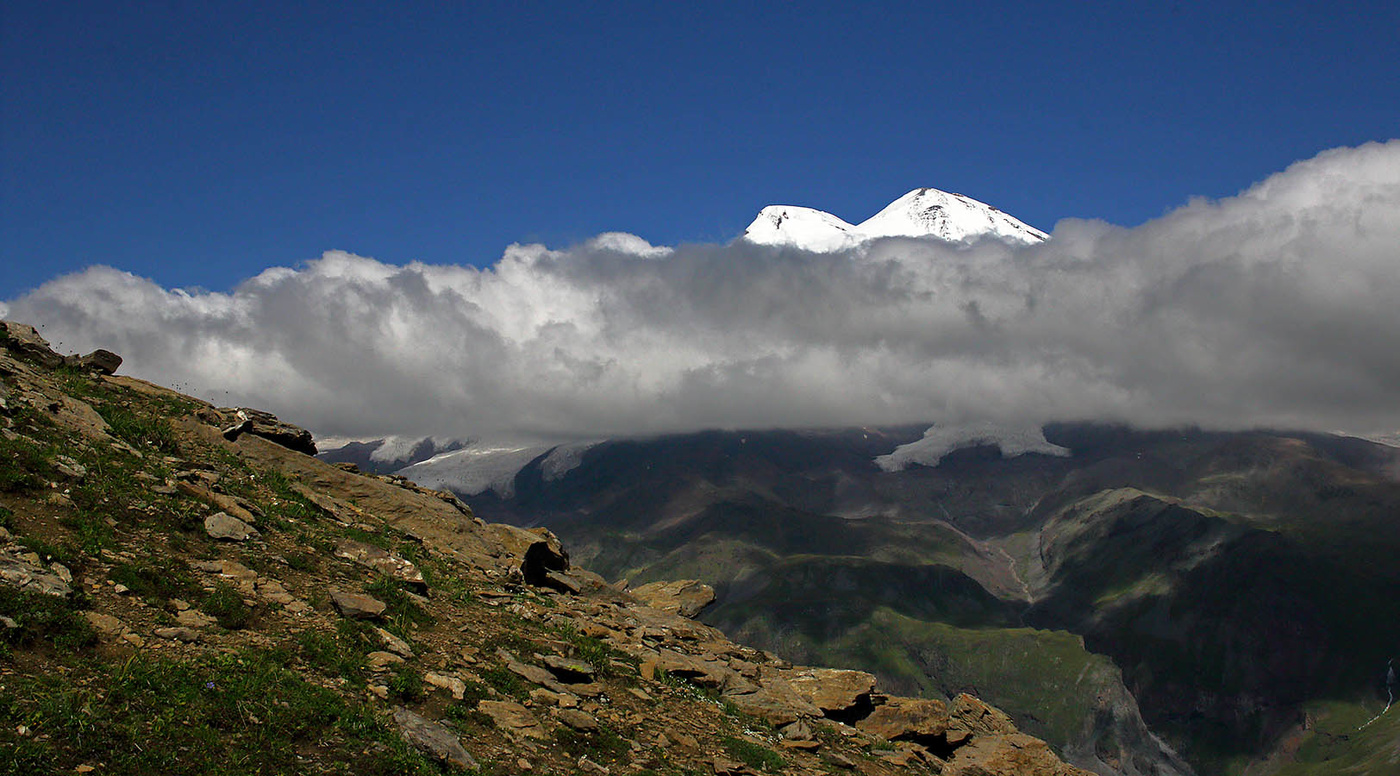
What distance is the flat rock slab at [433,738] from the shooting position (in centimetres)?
2221

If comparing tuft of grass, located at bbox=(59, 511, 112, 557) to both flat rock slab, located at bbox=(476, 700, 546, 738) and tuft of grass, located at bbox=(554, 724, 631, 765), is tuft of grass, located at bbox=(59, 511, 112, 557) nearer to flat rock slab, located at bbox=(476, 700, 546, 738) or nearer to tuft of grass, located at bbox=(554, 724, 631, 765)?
flat rock slab, located at bbox=(476, 700, 546, 738)

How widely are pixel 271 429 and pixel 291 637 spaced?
25.4 m

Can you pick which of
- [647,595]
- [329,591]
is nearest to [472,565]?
[329,591]

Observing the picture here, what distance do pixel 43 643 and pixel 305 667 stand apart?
5.71 meters

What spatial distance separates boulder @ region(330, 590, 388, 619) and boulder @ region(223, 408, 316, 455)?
19530 millimetres

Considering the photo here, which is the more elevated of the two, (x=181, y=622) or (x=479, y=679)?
(x=181, y=622)

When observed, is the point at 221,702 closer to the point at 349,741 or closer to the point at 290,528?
the point at 349,741

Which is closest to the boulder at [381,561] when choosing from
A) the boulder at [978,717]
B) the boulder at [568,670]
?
the boulder at [568,670]

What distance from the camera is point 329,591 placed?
28156 millimetres

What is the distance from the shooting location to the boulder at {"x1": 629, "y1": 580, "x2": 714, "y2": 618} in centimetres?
5828

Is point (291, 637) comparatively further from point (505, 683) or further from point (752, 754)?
point (752, 754)

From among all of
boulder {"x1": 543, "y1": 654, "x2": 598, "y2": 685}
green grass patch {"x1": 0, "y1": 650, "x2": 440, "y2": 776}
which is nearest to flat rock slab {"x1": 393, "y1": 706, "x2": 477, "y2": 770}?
green grass patch {"x1": 0, "y1": 650, "x2": 440, "y2": 776}

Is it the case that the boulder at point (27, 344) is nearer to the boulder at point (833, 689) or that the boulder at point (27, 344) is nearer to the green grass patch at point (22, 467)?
the green grass patch at point (22, 467)

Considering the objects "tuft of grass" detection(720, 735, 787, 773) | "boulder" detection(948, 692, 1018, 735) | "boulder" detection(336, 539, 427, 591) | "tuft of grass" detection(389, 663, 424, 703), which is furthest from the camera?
"boulder" detection(948, 692, 1018, 735)
